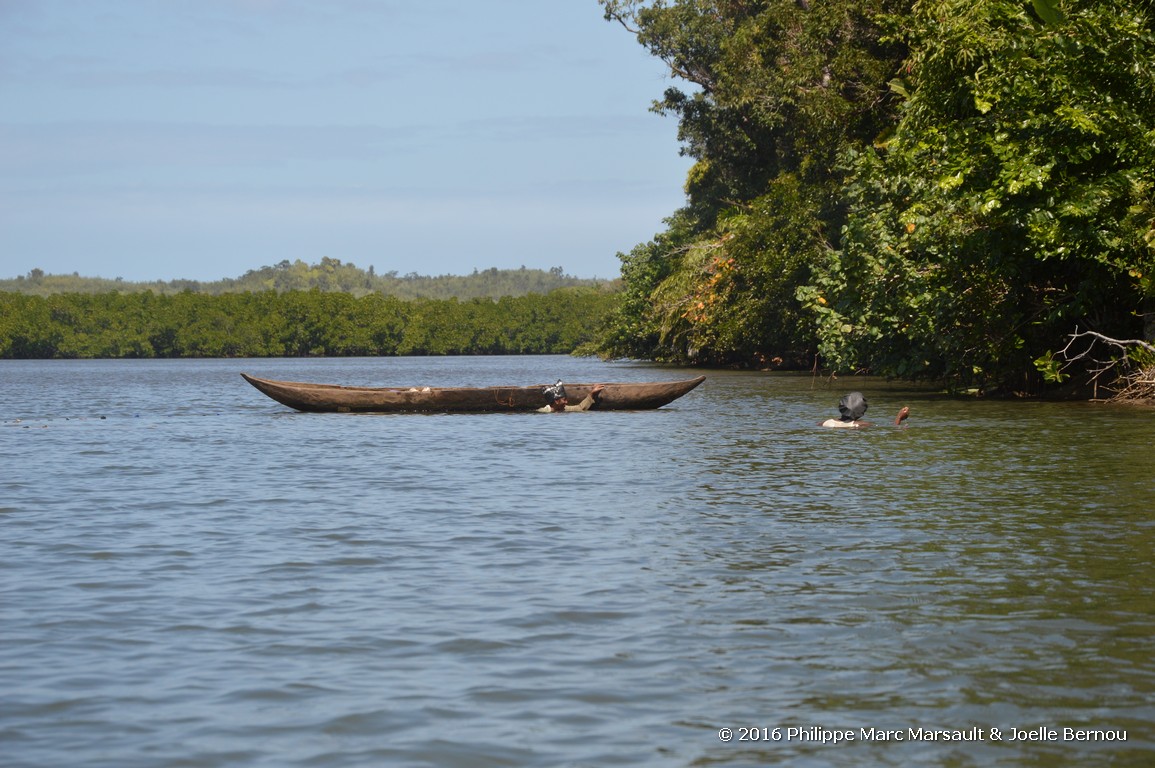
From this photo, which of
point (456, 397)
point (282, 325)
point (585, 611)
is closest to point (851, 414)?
point (456, 397)

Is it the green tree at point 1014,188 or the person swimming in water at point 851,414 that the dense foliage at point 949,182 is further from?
the person swimming in water at point 851,414

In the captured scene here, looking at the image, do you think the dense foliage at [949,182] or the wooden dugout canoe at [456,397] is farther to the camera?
the wooden dugout canoe at [456,397]

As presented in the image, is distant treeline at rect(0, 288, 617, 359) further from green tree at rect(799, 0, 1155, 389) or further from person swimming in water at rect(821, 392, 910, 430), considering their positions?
person swimming in water at rect(821, 392, 910, 430)

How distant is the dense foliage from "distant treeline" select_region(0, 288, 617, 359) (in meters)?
84.5

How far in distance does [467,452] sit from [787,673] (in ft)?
50.7

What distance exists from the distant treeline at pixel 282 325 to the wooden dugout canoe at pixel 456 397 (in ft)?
324

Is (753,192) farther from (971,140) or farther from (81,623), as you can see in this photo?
(81,623)

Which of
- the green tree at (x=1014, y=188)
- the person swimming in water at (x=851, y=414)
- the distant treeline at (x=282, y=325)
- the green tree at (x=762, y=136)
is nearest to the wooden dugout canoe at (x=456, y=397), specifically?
the green tree at (x=1014, y=188)

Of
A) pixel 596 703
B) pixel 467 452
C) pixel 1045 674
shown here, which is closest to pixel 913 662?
pixel 1045 674

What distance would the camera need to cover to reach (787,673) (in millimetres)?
7496

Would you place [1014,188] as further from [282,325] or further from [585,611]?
[282,325]

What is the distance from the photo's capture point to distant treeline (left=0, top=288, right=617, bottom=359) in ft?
417

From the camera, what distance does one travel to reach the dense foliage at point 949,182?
960 inches

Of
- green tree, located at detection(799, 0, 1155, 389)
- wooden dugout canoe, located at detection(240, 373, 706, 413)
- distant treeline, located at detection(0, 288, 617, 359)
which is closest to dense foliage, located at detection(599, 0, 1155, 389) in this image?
green tree, located at detection(799, 0, 1155, 389)
